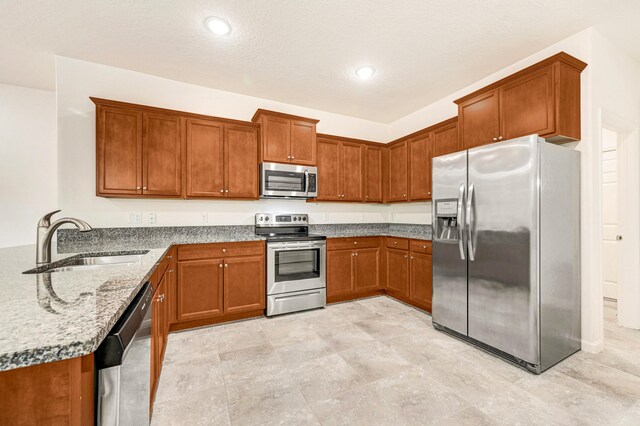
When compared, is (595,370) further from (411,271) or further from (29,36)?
(29,36)

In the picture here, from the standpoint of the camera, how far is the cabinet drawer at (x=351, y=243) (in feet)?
12.7

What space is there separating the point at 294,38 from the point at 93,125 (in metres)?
2.39

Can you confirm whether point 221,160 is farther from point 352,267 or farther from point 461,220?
point 461,220

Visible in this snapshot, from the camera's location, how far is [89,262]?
6.93 feet

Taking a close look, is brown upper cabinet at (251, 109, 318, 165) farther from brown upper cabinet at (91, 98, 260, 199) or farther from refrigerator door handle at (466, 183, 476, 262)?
refrigerator door handle at (466, 183, 476, 262)

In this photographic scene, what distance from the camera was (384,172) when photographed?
4547 mm

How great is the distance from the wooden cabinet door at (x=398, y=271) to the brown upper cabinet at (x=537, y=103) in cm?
179

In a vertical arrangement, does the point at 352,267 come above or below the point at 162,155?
below

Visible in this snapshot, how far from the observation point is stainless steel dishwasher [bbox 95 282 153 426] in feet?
2.56

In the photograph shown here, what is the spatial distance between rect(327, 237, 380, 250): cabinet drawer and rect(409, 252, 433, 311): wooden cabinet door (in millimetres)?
653

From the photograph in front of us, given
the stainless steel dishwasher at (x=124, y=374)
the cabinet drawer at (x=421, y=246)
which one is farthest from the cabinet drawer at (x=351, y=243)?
the stainless steel dishwasher at (x=124, y=374)

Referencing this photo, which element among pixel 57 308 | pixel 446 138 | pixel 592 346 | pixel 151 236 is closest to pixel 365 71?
pixel 446 138

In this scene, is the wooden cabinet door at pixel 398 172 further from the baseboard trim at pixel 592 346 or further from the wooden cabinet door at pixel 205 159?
the wooden cabinet door at pixel 205 159

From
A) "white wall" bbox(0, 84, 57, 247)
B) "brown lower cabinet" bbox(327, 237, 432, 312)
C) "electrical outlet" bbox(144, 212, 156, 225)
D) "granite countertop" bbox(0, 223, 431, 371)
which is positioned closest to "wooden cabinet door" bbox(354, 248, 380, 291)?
"brown lower cabinet" bbox(327, 237, 432, 312)
